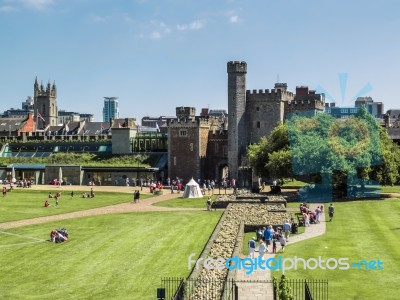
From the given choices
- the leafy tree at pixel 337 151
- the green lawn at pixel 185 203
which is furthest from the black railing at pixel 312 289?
the leafy tree at pixel 337 151

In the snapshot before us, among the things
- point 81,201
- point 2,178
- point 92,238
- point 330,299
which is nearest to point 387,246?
point 330,299

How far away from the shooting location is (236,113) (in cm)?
8731

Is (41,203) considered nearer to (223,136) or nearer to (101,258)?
(101,258)

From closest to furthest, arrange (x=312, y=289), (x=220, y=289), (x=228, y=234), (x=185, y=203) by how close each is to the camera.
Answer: (x=220, y=289) < (x=312, y=289) < (x=228, y=234) < (x=185, y=203)

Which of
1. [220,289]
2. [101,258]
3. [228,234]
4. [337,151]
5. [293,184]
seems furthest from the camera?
[293,184]

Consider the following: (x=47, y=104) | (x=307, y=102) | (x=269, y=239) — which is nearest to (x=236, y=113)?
(x=307, y=102)

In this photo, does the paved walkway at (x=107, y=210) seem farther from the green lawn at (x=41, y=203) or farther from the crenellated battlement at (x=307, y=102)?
the crenellated battlement at (x=307, y=102)

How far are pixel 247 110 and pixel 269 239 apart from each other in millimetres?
54719

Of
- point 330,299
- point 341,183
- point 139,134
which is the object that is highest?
point 139,134

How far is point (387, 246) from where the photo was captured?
116 feet

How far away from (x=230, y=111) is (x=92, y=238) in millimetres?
49900

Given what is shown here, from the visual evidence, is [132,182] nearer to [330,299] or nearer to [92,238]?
[92,238]

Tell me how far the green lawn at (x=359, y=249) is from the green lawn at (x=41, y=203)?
24351 mm

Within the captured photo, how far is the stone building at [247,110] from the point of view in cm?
8694
